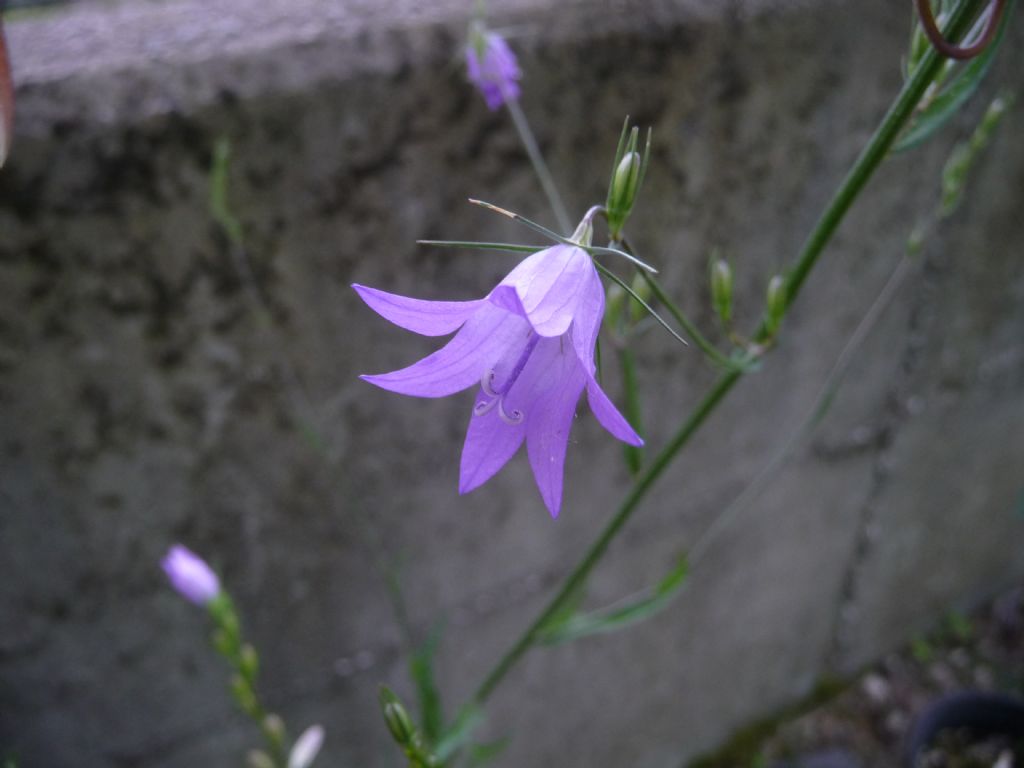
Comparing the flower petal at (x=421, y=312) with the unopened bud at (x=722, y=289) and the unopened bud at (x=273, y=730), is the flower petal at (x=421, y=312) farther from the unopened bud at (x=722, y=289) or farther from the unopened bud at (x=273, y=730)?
the unopened bud at (x=273, y=730)

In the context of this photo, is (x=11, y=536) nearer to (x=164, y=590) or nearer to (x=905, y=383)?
(x=164, y=590)

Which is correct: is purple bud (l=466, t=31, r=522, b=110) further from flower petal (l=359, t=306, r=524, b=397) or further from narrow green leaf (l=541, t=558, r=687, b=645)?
narrow green leaf (l=541, t=558, r=687, b=645)

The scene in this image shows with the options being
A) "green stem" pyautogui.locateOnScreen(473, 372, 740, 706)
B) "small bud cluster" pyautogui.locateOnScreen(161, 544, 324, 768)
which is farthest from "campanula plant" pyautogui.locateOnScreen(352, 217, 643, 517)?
"small bud cluster" pyautogui.locateOnScreen(161, 544, 324, 768)

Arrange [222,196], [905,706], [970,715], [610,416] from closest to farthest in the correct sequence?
[610,416]
[222,196]
[970,715]
[905,706]

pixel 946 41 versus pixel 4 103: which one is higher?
pixel 4 103

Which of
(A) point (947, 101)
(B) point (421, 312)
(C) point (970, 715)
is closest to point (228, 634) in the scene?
(B) point (421, 312)

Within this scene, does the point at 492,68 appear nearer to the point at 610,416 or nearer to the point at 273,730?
the point at 610,416

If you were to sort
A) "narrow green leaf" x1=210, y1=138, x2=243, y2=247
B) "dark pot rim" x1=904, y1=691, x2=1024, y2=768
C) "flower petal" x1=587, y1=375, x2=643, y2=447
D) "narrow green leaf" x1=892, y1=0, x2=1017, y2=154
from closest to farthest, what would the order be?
"flower petal" x1=587, y1=375, x2=643, y2=447 < "narrow green leaf" x1=892, y1=0, x2=1017, y2=154 < "narrow green leaf" x1=210, y1=138, x2=243, y2=247 < "dark pot rim" x1=904, y1=691, x2=1024, y2=768
